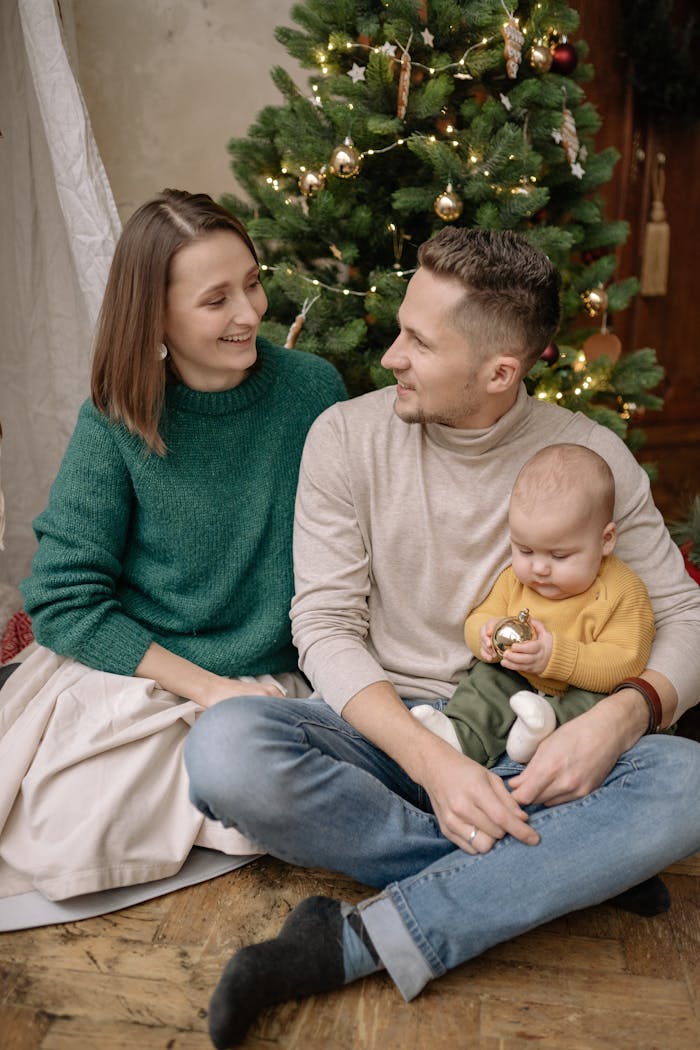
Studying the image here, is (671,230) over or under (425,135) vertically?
under

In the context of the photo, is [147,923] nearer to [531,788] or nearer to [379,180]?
[531,788]

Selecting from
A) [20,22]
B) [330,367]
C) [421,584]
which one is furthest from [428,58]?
[421,584]

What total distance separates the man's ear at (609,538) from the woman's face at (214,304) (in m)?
0.66

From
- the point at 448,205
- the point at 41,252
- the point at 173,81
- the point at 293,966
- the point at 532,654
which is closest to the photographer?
the point at 293,966

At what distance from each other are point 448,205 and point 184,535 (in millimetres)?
868

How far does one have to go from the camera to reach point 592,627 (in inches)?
60.5

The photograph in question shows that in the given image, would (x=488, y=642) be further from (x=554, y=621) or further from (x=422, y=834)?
(x=422, y=834)

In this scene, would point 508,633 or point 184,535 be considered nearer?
point 508,633

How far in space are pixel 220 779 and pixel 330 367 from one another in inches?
33.8

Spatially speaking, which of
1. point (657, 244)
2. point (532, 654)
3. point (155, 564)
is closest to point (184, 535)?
point (155, 564)

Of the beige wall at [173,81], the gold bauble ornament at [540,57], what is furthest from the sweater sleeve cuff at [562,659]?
the beige wall at [173,81]

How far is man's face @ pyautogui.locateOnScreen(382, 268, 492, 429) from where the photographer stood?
1.57 meters

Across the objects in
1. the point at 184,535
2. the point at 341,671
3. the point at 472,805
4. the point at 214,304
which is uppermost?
the point at 214,304

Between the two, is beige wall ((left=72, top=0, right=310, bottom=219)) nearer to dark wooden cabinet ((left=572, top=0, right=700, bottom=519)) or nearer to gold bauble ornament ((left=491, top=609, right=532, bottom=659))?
dark wooden cabinet ((left=572, top=0, right=700, bottom=519))
